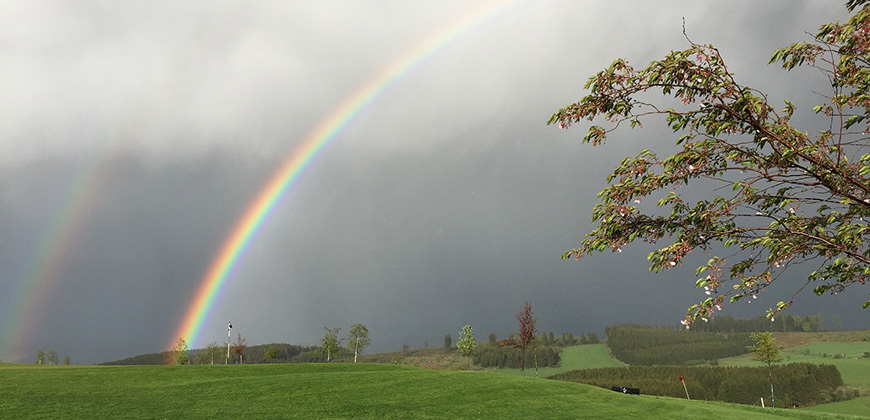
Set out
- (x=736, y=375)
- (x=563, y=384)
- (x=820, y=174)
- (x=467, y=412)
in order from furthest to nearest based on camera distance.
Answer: (x=736, y=375)
(x=563, y=384)
(x=467, y=412)
(x=820, y=174)

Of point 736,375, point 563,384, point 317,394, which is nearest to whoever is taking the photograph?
point 317,394

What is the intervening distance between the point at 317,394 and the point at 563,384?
17534 millimetres

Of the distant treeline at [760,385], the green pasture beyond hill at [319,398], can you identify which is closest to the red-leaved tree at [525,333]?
the green pasture beyond hill at [319,398]

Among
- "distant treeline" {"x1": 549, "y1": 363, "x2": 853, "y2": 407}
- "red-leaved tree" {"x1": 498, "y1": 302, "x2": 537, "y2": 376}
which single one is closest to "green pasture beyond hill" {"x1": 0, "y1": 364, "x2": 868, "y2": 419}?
"red-leaved tree" {"x1": 498, "y1": 302, "x2": 537, "y2": 376}

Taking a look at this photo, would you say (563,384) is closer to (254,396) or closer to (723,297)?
(254,396)

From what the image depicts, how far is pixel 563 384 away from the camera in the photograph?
31953 mm

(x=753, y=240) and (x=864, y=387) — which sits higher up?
(x=753, y=240)

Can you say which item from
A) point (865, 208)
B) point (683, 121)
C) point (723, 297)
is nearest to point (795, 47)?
point (683, 121)

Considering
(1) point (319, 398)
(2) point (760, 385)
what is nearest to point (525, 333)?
(1) point (319, 398)

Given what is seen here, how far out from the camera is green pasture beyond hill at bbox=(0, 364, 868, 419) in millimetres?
19391

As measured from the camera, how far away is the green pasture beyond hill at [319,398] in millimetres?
19391

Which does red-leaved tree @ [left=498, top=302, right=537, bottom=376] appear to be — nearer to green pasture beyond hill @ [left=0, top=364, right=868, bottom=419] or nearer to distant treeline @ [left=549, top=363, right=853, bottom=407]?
green pasture beyond hill @ [left=0, top=364, right=868, bottom=419]

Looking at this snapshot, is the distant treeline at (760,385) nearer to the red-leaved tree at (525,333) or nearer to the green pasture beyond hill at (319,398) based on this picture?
the red-leaved tree at (525,333)

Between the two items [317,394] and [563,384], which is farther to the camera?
[563,384]
